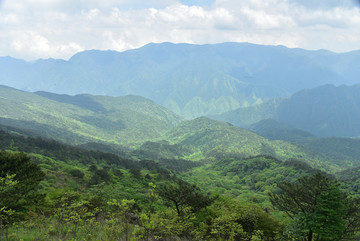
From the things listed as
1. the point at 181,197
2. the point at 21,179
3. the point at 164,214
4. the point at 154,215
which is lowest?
the point at 164,214

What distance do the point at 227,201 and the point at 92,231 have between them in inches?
1081

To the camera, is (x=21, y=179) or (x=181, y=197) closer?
(x=21, y=179)

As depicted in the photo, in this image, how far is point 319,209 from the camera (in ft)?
86.1

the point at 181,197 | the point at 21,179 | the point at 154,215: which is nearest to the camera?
the point at 154,215

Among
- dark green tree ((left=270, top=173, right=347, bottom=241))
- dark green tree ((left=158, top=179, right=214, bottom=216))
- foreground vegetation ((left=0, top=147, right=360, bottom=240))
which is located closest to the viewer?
foreground vegetation ((left=0, top=147, right=360, bottom=240))

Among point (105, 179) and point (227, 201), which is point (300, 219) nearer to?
point (227, 201)

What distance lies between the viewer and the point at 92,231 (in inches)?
990

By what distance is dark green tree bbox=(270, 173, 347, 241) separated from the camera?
84.9ft

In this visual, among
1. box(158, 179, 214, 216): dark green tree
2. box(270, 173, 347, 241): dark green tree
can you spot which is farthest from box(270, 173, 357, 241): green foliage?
box(158, 179, 214, 216): dark green tree

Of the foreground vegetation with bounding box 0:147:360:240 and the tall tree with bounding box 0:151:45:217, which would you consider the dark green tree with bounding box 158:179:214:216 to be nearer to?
the foreground vegetation with bounding box 0:147:360:240

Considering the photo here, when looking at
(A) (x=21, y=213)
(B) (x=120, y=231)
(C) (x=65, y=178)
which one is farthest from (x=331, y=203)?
(C) (x=65, y=178)

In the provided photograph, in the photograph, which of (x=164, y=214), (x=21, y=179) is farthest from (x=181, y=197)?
(x=21, y=179)

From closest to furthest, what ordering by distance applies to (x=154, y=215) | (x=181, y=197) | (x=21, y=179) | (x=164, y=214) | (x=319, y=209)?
(x=319, y=209), (x=154, y=215), (x=21, y=179), (x=164, y=214), (x=181, y=197)

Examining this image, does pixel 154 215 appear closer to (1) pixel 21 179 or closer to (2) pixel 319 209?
(1) pixel 21 179
